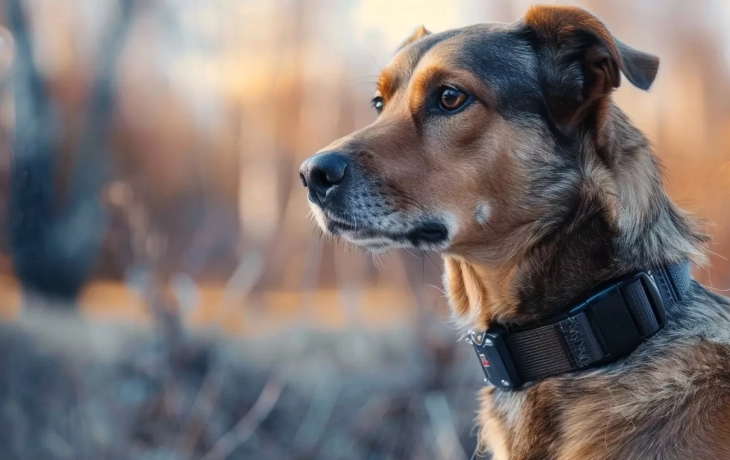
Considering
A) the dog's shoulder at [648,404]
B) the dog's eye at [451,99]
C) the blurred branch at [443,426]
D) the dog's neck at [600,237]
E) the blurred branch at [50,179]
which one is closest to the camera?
the dog's shoulder at [648,404]

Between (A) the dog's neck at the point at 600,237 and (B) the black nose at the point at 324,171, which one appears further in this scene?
(B) the black nose at the point at 324,171

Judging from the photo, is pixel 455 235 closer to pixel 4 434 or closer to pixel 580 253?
pixel 580 253

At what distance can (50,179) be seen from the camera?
16.1 feet

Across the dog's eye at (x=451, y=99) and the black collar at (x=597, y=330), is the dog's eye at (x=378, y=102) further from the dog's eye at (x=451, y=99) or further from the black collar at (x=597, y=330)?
the black collar at (x=597, y=330)

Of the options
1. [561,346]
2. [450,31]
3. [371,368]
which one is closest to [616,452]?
[561,346]

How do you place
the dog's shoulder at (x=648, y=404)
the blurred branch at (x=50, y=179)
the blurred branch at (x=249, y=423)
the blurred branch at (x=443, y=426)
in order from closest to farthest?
the dog's shoulder at (x=648, y=404), the blurred branch at (x=443, y=426), the blurred branch at (x=249, y=423), the blurred branch at (x=50, y=179)

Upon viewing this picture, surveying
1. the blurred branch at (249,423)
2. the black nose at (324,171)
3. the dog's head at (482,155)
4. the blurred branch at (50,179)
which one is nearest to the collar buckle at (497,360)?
the dog's head at (482,155)

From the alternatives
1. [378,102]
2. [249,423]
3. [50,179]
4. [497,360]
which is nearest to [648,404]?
[497,360]

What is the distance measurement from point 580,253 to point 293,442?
334 cm

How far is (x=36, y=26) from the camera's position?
4848mm

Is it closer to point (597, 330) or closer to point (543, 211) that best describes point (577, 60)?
point (543, 211)

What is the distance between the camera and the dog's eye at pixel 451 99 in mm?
1993

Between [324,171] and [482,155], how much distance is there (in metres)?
0.47

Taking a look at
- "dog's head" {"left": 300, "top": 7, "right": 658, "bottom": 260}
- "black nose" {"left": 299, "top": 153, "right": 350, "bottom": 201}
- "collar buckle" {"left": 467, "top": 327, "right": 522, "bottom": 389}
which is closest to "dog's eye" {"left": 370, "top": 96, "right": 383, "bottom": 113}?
"dog's head" {"left": 300, "top": 7, "right": 658, "bottom": 260}
